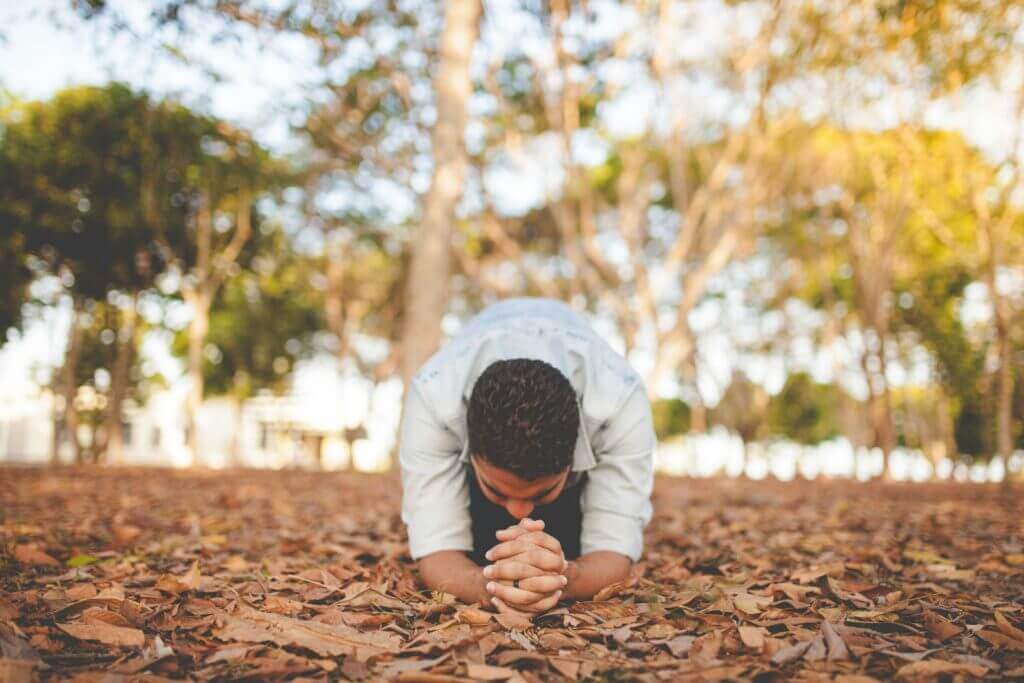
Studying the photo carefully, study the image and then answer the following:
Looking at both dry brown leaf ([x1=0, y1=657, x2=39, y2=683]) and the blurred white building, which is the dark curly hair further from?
the blurred white building

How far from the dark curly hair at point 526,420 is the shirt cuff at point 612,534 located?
57 centimetres

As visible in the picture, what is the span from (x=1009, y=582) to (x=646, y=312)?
992 cm

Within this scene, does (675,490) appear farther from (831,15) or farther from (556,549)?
(831,15)

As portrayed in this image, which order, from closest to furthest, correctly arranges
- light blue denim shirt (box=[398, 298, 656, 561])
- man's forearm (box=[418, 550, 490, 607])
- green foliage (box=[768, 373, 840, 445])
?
man's forearm (box=[418, 550, 490, 607])
light blue denim shirt (box=[398, 298, 656, 561])
green foliage (box=[768, 373, 840, 445])

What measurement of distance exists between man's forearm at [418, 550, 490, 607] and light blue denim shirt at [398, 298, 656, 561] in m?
0.04

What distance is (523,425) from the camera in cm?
226

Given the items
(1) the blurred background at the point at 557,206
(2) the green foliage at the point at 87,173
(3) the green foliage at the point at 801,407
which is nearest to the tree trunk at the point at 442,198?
(1) the blurred background at the point at 557,206

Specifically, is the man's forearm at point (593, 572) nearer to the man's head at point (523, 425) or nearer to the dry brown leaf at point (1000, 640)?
the man's head at point (523, 425)

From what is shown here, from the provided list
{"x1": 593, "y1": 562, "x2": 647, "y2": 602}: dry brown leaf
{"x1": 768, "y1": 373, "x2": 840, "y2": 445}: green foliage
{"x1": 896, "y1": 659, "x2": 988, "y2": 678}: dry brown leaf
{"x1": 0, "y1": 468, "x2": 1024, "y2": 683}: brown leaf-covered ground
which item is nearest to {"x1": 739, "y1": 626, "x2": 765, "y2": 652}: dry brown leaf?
{"x1": 0, "y1": 468, "x2": 1024, "y2": 683}: brown leaf-covered ground

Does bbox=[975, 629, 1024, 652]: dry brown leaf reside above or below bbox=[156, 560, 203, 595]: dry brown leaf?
below

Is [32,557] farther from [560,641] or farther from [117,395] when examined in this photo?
[117,395]

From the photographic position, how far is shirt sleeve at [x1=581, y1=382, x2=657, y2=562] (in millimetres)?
2809

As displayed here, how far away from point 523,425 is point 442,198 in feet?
21.0

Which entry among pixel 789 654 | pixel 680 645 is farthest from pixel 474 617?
pixel 789 654
